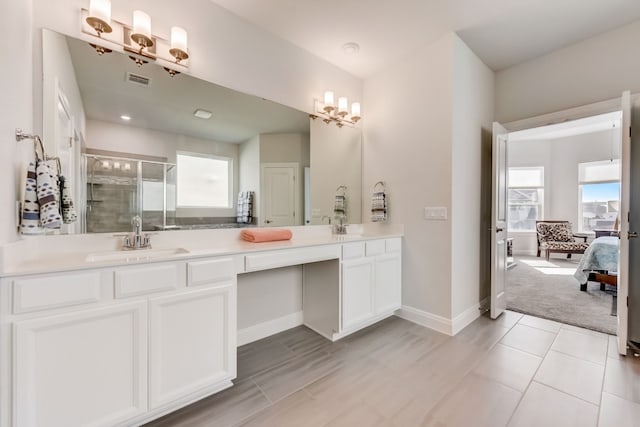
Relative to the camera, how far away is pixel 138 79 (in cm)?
183

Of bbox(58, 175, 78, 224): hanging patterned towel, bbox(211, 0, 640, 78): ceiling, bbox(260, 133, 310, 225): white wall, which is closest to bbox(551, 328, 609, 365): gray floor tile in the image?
bbox(260, 133, 310, 225): white wall

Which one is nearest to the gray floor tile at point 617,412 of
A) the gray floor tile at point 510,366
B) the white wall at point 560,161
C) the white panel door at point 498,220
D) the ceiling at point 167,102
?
the gray floor tile at point 510,366

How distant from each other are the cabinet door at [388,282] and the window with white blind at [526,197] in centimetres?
568

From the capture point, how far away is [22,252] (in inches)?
51.8

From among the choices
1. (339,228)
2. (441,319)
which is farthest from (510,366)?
(339,228)

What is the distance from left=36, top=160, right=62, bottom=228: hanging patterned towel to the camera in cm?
124

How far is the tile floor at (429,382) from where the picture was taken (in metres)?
1.50

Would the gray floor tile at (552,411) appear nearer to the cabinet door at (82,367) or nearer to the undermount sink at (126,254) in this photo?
the cabinet door at (82,367)

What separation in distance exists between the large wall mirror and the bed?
3.74 metres

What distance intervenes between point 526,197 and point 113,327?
27.6ft

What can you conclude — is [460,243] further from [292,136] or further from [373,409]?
[292,136]

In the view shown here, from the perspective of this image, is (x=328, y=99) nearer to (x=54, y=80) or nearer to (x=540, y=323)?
(x=54, y=80)

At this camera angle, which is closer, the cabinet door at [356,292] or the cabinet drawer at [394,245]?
the cabinet door at [356,292]

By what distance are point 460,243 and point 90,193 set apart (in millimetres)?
2971
